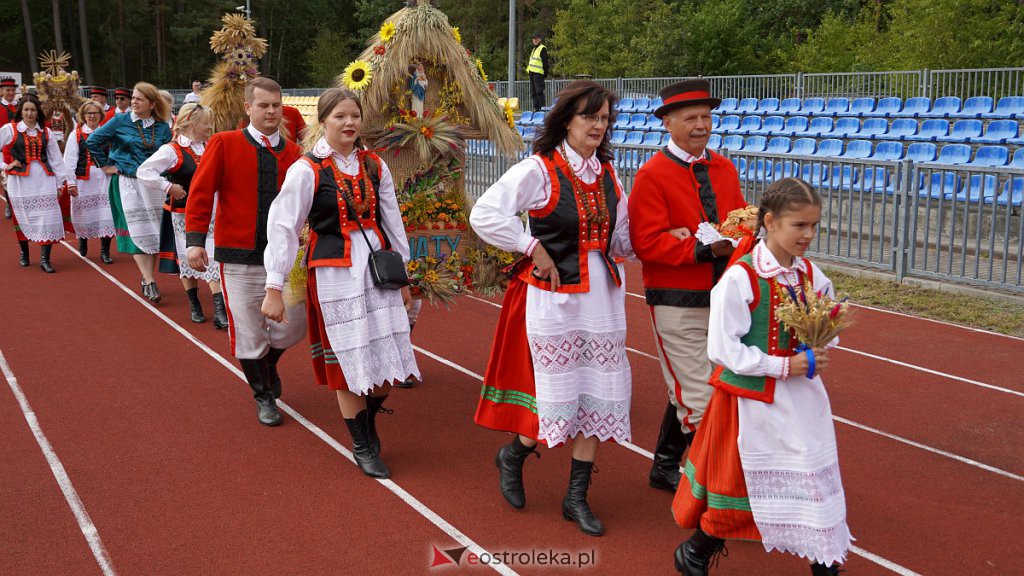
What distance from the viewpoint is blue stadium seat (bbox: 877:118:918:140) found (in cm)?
1693

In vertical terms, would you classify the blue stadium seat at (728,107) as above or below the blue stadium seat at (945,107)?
above

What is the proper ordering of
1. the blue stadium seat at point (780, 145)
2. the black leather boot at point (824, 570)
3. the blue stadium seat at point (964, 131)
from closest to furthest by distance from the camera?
the black leather boot at point (824, 570) → the blue stadium seat at point (964, 131) → the blue stadium seat at point (780, 145)

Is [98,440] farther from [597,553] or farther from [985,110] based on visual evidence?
[985,110]

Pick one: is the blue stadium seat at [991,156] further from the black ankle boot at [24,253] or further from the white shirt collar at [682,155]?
the black ankle boot at [24,253]

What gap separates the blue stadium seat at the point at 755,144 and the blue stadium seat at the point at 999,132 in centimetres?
388

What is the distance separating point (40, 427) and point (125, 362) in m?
1.68

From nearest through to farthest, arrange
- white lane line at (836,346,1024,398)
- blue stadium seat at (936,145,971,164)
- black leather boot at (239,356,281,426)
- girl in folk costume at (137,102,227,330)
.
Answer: black leather boot at (239,356,281,426) < white lane line at (836,346,1024,398) < girl in folk costume at (137,102,227,330) < blue stadium seat at (936,145,971,164)

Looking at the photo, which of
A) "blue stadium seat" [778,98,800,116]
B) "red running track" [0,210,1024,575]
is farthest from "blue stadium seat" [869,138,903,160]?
"red running track" [0,210,1024,575]

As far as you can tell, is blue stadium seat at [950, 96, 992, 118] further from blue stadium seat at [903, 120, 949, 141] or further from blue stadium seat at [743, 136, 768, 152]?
blue stadium seat at [743, 136, 768, 152]

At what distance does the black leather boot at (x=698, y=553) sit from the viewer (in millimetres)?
3938

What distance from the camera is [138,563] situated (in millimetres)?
4422

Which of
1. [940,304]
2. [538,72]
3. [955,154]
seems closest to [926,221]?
[940,304]

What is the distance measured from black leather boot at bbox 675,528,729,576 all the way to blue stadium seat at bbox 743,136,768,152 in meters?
15.4

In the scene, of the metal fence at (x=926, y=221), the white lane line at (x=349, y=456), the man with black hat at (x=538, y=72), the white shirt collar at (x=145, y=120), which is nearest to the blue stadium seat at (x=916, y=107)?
the metal fence at (x=926, y=221)
